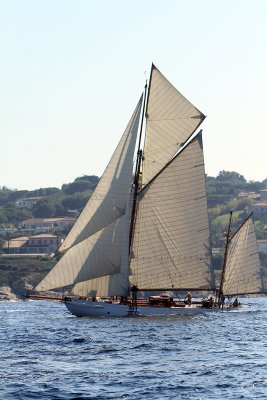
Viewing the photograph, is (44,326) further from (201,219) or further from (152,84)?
(152,84)

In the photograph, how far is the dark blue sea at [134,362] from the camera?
28.8 metres

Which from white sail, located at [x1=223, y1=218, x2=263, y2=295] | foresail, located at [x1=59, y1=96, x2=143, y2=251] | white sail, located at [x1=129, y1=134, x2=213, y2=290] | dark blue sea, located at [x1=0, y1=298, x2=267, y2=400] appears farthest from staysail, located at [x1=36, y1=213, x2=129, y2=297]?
white sail, located at [x1=223, y1=218, x2=263, y2=295]

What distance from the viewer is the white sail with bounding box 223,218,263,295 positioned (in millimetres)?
78500

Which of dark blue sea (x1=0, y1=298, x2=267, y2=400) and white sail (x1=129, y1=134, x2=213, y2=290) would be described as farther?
white sail (x1=129, y1=134, x2=213, y2=290)

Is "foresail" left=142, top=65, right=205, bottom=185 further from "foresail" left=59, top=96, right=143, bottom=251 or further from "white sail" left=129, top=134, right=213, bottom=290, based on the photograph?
"foresail" left=59, top=96, right=143, bottom=251

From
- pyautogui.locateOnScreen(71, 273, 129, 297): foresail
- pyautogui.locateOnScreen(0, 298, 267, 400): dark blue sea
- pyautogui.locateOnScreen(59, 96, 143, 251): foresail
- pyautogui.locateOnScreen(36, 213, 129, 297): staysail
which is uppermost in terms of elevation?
pyautogui.locateOnScreen(59, 96, 143, 251): foresail

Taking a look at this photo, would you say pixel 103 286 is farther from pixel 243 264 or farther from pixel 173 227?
pixel 243 264

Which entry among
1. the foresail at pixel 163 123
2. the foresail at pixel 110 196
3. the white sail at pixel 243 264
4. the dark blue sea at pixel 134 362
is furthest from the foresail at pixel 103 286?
the white sail at pixel 243 264

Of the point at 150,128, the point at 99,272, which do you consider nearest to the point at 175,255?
the point at 99,272

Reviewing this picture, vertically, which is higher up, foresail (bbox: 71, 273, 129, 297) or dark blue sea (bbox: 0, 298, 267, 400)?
foresail (bbox: 71, 273, 129, 297)

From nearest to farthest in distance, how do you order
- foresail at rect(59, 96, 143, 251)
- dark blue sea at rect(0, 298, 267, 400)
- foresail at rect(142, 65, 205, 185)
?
dark blue sea at rect(0, 298, 267, 400) < foresail at rect(59, 96, 143, 251) < foresail at rect(142, 65, 205, 185)

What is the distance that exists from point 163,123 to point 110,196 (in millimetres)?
8431

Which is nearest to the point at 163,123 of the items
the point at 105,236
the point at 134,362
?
the point at 105,236

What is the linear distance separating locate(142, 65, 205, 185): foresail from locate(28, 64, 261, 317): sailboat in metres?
0.09
